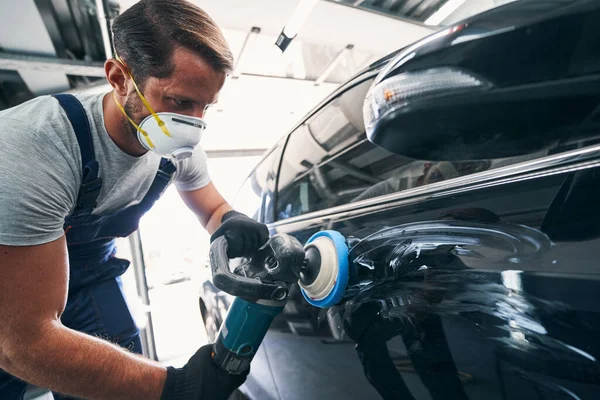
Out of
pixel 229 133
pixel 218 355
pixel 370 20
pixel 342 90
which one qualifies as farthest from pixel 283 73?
pixel 218 355

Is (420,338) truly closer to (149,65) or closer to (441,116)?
(441,116)

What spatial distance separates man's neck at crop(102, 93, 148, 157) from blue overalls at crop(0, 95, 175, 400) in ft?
0.38

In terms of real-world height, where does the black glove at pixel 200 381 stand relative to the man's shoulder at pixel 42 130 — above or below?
below

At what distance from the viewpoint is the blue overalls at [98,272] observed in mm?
1207

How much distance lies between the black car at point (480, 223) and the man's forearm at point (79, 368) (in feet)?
1.75

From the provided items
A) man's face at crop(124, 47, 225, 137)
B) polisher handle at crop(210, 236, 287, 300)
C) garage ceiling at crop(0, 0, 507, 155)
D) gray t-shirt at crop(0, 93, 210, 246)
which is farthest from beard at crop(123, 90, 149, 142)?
garage ceiling at crop(0, 0, 507, 155)

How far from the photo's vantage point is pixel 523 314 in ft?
1.72

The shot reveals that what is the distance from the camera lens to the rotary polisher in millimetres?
828

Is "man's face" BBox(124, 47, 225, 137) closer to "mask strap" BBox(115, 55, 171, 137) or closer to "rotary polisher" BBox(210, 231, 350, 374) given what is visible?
"mask strap" BBox(115, 55, 171, 137)

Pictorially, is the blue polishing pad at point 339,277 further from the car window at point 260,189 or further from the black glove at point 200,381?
the car window at point 260,189

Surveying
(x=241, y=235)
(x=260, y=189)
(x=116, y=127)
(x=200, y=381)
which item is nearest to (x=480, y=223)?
(x=241, y=235)

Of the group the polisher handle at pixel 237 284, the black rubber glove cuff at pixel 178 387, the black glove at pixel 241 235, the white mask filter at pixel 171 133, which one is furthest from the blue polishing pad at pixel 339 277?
the white mask filter at pixel 171 133

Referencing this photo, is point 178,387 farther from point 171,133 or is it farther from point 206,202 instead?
point 206,202

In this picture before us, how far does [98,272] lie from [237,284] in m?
1.09
